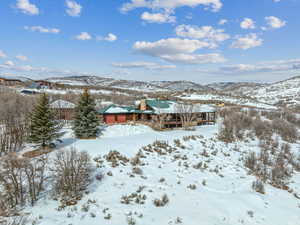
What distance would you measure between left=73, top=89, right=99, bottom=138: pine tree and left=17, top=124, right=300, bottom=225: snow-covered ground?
14.4 feet

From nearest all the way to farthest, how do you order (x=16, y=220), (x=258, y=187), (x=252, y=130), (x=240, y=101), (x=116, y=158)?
(x=16, y=220) → (x=258, y=187) → (x=116, y=158) → (x=252, y=130) → (x=240, y=101)

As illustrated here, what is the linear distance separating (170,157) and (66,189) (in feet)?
29.6

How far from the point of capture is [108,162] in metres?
13.0

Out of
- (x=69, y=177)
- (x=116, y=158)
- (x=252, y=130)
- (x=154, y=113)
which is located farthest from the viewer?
(x=154, y=113)

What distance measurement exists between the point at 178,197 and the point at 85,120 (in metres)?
14.0

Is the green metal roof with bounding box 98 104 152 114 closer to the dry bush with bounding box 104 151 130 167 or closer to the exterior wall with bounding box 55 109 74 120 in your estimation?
the exterior wall with bounding box 55 109 74 120

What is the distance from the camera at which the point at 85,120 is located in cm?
2058

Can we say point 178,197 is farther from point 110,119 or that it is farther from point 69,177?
point 110,119

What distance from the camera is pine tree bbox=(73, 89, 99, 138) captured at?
20312 mm

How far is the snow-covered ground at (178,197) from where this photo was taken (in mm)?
7625

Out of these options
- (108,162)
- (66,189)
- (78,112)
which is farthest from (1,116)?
(66,189)

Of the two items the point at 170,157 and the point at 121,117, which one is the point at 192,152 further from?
the point at 121,117

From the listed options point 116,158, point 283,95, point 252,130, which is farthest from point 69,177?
point 283,95

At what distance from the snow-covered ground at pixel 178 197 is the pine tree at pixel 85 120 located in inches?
173
